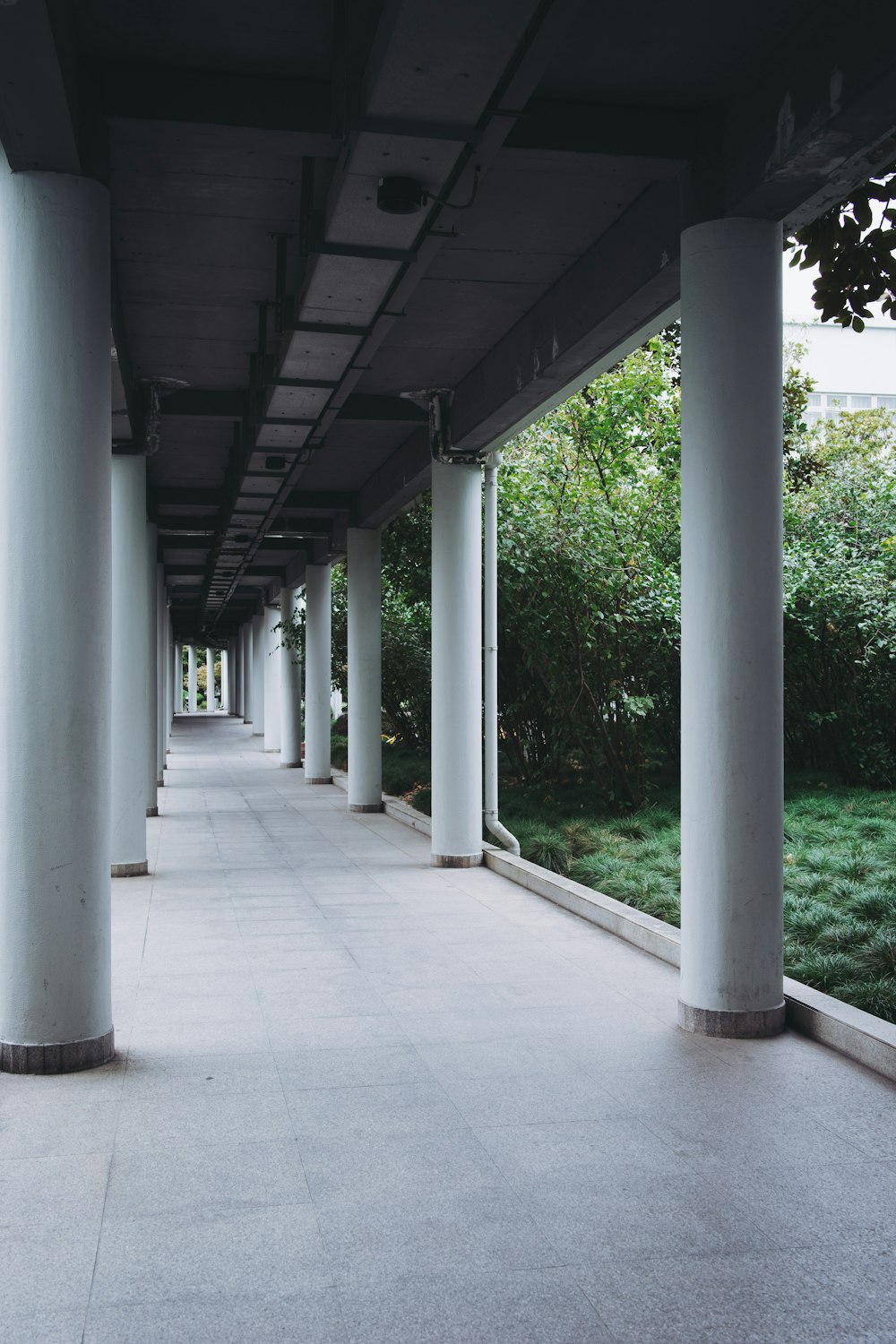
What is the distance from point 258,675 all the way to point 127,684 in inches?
883

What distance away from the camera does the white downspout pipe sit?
9.95 m

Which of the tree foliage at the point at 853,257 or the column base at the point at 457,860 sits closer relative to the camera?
the tree foliage at the point at 853,257

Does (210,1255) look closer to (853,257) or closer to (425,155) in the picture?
(425,155)

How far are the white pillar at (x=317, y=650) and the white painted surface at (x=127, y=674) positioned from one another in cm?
856

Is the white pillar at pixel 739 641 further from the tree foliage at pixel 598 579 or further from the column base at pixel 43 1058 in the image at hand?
the tree foliage at pixel 598 579

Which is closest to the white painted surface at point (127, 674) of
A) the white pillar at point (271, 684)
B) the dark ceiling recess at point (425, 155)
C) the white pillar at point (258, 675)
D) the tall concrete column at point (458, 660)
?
the dark ceiling recess at point (425, 155)

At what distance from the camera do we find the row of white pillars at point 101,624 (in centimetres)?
459

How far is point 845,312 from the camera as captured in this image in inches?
224

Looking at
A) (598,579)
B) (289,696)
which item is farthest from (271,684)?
(598,579)

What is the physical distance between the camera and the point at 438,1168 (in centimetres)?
367

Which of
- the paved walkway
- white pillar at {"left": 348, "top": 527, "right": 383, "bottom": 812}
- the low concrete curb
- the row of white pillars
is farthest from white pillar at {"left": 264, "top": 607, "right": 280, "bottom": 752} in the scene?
the row of white pillars

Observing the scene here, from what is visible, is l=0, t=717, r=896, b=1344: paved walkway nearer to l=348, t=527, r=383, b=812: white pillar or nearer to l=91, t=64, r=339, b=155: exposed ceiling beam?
l=91, t=64, r=339, b=155: exposed ceiling beam

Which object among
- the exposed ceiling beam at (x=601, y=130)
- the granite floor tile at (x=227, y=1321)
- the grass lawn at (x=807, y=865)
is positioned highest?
the exposed ceiling beam at (x=601, y=130)

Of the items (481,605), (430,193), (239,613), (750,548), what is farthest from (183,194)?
(239,613)
